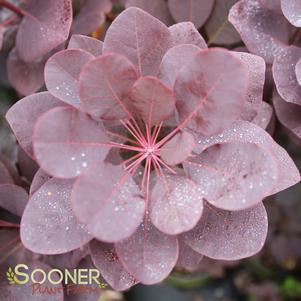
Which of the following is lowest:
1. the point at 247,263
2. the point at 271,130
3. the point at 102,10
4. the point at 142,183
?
the point at 247,263

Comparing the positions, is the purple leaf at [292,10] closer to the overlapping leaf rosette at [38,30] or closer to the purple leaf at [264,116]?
the purple leaf at [264,116]

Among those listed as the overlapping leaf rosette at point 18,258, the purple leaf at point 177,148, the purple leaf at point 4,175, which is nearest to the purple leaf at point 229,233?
the purple leaf at point 177,148

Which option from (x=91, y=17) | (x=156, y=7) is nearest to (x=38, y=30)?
(x=91, y=17)

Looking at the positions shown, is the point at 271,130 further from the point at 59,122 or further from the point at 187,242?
the point at 59,122

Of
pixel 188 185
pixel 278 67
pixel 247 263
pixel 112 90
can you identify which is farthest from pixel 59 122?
pixel 247 263

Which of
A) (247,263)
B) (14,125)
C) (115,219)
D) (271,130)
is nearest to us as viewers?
(115,219)

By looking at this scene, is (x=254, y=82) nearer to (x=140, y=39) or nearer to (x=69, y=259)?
(x=140, y=39)
